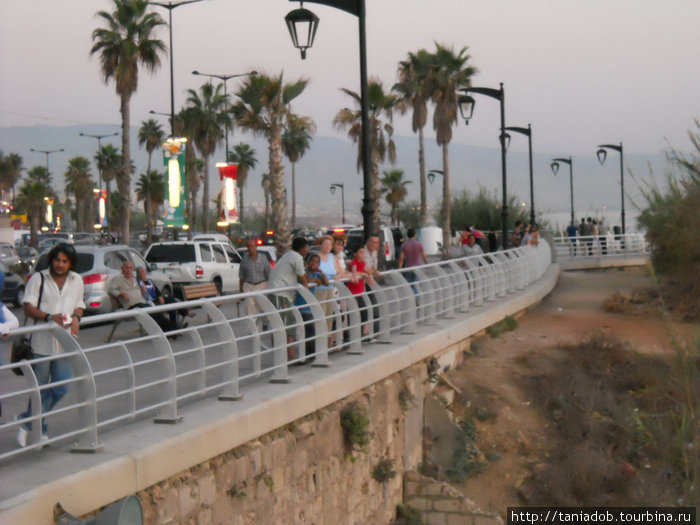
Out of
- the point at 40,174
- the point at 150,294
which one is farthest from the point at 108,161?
the point at 150,294

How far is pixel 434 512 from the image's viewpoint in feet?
38.9

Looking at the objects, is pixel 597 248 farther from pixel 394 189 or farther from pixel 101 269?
pixel 394 189

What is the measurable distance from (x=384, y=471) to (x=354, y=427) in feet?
5.02

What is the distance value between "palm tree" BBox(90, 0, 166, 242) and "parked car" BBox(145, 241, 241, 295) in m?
16.2

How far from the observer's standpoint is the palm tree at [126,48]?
43.3 metres

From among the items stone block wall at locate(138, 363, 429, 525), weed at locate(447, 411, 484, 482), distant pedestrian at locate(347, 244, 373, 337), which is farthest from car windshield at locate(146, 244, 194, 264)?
stone block wall at locate(138, 363, 429, 525)

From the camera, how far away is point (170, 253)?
28.0 meters

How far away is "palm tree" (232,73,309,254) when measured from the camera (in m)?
40.2

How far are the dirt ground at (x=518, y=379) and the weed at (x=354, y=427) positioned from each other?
9.45ft

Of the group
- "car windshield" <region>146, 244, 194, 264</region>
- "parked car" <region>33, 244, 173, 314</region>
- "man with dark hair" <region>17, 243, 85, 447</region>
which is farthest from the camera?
"car windshield" <region>146, 244, 194, 264</region>

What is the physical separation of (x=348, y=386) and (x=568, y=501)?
4.36m

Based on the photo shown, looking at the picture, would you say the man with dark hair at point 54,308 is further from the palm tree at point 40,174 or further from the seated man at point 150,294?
the palm tree at point 40,174

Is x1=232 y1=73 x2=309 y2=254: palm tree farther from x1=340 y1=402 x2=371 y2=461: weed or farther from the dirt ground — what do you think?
x1=340 y1=402 x2=371 y2=461: weed

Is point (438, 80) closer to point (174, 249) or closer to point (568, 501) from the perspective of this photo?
point (174, 249)
